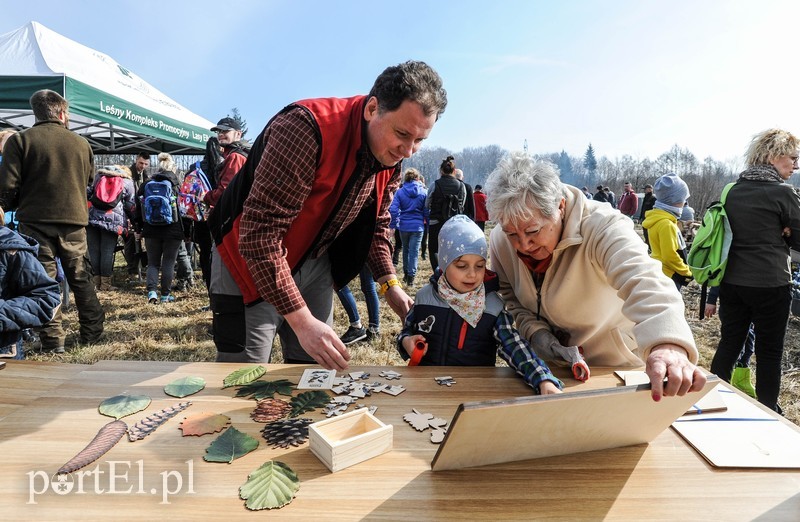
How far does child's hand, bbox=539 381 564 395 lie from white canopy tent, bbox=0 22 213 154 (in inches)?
214

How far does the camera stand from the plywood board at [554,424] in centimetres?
94

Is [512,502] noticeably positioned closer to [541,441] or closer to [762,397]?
[541,441]

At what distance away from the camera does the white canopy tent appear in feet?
15.2

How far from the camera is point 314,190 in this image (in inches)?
69.8

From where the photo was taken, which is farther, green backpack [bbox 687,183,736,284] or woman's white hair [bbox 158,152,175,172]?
woman's white hair [bbox 158,152,175,172]

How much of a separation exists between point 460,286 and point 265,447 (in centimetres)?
103

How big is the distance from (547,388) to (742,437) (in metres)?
0.54

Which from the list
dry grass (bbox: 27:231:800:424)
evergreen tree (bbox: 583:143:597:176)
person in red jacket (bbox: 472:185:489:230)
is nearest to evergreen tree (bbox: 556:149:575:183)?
evergreen tree (bbox: 583:143:597:176)

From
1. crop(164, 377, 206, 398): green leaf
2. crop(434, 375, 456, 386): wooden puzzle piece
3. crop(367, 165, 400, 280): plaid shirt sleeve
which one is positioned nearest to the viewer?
crop(164, 377, 206, 398): green leaf

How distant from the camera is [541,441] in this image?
1110 mm

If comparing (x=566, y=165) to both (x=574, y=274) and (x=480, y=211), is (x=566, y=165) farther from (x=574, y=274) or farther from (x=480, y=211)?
(x=574, y=274)

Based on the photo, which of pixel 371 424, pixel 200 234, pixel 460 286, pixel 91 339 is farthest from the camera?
pixel 91 339

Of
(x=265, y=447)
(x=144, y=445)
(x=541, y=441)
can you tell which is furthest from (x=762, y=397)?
(x=144, y=445)

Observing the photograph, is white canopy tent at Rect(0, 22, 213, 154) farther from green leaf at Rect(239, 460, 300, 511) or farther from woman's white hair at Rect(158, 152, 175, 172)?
green leaf at Rect(239, 460, 300, 511)
